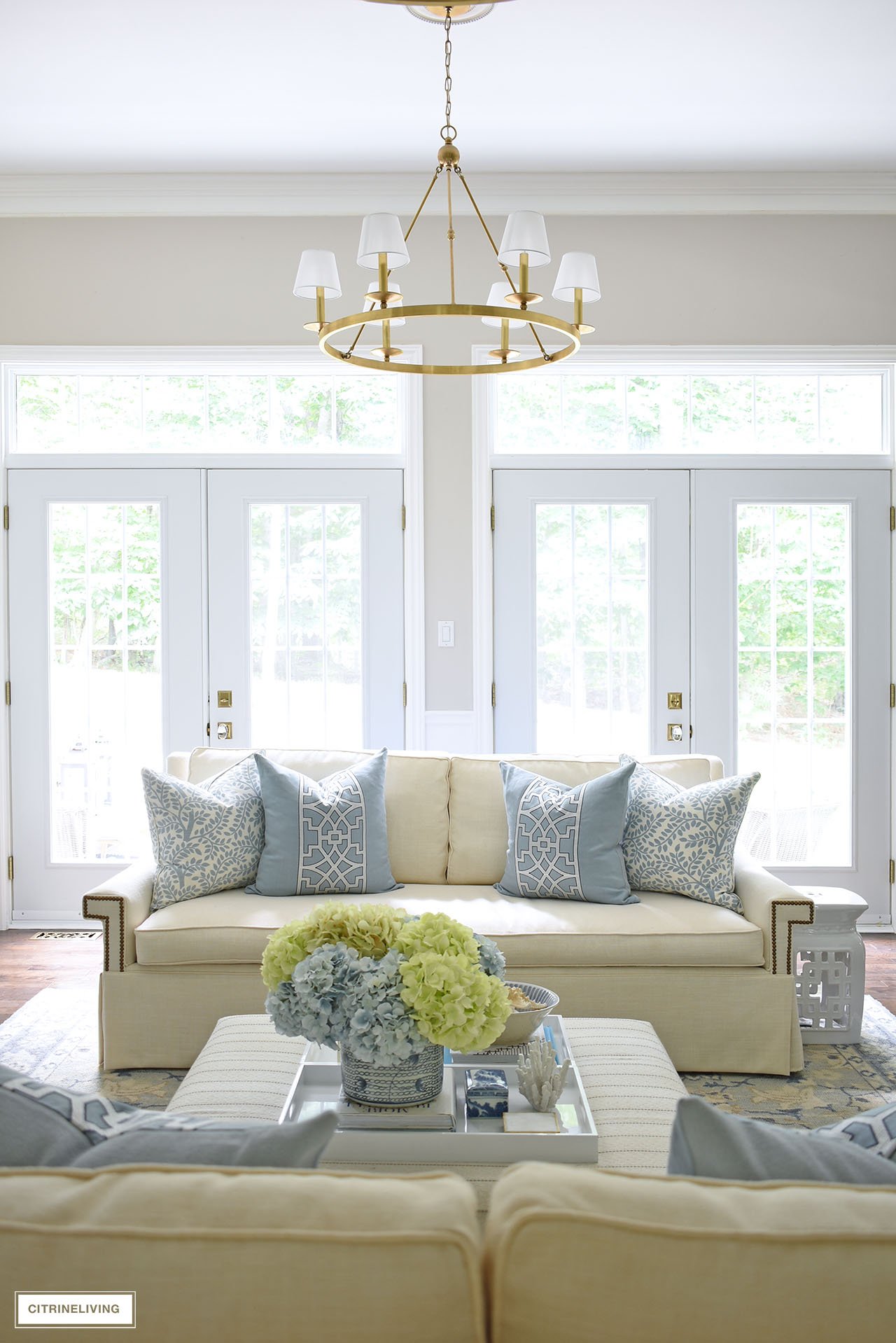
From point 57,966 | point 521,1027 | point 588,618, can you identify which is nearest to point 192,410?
point 588,618

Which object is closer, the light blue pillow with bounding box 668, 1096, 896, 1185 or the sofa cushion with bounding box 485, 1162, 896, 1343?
the sofa cushion with bounding box 485, 1162, 896, 1343

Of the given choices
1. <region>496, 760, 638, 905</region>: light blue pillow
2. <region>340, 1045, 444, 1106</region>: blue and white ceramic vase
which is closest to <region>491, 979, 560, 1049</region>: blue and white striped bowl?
<region>340, 1045, 444, 1106</region>: blue and white ceramic vase

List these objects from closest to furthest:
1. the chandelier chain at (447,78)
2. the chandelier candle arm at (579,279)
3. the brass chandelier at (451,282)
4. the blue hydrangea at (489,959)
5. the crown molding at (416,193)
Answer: the blue hydrangea at (489,959) → the brass chandelier at (451,282) → the chandelier chain at (447,78) → the chandelier candle arm at (579,279) → the crown molding at (416,193)

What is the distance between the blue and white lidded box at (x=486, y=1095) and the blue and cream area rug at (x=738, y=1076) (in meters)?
1.02

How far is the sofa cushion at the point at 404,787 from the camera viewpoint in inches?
140

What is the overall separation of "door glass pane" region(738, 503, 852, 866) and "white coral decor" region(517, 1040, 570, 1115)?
2.98m

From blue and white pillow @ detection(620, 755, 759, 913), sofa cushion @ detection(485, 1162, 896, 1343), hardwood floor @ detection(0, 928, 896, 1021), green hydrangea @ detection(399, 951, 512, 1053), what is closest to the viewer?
sofa cushion @ detection(485, 1162, 896, 1343)

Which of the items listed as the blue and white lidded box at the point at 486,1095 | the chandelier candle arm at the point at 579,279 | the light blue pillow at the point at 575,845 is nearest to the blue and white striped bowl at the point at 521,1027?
the blue and white lidded box at the point at 486,1095

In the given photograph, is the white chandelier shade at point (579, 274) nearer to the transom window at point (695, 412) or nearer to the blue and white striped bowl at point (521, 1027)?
the blue and white striped bowl at point (521, 1027)

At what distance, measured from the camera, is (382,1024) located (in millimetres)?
1845

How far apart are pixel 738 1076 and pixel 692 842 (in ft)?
2.24

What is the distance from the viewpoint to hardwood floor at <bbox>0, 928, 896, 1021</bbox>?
383cm

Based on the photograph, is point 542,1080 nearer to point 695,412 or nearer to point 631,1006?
point 631,1006

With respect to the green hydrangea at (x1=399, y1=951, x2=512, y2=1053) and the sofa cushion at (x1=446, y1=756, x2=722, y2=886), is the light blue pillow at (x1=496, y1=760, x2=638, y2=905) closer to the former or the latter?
the sofa cushion at (x1=446, y1=756, x2=722, y2=886)
